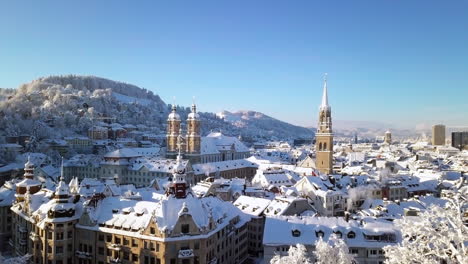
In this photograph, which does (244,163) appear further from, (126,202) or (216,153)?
(126,202)

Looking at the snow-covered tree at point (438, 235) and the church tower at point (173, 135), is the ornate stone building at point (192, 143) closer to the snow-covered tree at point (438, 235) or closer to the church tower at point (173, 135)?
the church tower at point (173, 135)

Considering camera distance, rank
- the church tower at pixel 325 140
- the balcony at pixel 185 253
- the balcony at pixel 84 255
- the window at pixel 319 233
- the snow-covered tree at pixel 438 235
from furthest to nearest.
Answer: the church tower at pixel 325 140
the balcony at pixel 84 255
the window at pixel 319 233
the balcony at pixel 185 253
the snow-covered tree at pixel 438 235

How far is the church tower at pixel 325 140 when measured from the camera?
343 feet

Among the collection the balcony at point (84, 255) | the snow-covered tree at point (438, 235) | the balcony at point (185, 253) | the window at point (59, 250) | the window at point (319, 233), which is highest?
the snow-covered tree at point (438, 235)

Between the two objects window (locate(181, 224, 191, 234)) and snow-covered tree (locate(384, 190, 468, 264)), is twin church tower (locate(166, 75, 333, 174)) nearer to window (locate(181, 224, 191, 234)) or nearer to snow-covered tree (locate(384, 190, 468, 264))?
window (locate(181, 224, 191, 234))

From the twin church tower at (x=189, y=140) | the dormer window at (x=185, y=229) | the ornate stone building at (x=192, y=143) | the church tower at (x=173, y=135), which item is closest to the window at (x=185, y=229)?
the dormer window at (x=185, y=229)

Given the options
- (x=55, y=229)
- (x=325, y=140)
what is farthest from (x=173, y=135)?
(x=55, y=229)

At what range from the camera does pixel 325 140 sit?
344ft

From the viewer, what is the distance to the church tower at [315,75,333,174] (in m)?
105

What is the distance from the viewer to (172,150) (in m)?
121

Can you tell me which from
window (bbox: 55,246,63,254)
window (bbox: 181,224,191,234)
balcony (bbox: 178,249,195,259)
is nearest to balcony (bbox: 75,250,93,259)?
window (bbox: 55,246,63,254)

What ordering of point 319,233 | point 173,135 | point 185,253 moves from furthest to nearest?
point 173,135, point 319,233, point 185,253

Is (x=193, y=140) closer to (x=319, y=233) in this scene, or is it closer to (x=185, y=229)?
(x=185, y=229)

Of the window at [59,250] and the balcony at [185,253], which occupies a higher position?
the balcony at [185,253]
